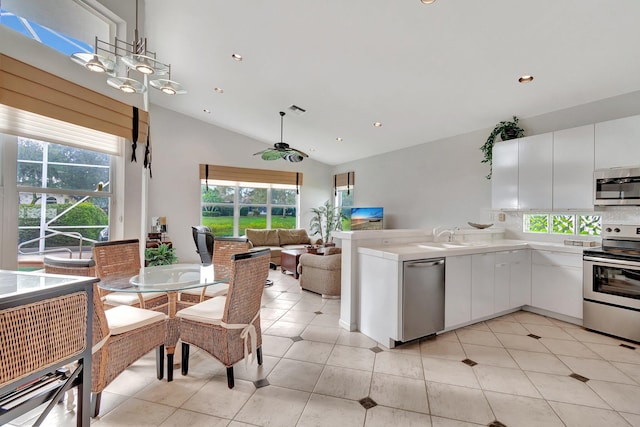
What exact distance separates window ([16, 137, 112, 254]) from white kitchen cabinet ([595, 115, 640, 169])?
→ 214 inches

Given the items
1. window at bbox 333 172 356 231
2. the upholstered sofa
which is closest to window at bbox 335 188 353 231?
window at bbox 333 172 356 231

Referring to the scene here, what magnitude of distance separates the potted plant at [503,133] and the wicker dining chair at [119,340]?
4626 mm

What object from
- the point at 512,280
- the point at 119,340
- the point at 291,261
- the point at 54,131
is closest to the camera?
the point at 119,340

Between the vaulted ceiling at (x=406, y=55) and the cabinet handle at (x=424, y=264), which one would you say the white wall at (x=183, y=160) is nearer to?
the vaulted ceiling at (x=406, y=55)

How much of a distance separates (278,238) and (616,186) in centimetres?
598

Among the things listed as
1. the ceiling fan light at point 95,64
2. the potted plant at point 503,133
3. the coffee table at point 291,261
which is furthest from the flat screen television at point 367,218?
the ceiling fan light at point 95,64

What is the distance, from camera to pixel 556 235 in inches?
149

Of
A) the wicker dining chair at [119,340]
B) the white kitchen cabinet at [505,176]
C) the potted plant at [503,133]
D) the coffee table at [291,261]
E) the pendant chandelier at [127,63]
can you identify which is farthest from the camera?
the coffee table at [291,261]

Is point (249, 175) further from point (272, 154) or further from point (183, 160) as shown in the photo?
point (272, 154)

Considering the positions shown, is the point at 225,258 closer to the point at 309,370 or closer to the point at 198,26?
the point at 309,370

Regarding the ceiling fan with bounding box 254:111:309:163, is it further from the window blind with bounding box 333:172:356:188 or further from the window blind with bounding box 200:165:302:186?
the window blind with bounding box 333:172:356:188

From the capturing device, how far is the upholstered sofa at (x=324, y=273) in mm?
4050

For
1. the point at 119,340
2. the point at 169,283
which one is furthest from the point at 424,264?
the point at 119,340

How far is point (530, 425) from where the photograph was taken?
5.54 feet
